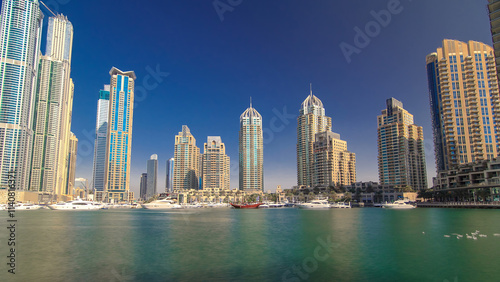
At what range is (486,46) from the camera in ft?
577

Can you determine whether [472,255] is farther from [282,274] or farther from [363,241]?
[282,274]

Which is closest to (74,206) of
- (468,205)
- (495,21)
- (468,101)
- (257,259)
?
(257,259)

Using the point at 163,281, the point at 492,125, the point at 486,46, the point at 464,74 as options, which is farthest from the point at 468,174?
the point at 163,281

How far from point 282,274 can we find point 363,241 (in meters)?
22.0

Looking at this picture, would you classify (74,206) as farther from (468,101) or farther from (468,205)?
(468,101)

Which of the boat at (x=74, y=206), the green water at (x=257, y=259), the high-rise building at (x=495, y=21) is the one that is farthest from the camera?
the boat at (x=74, y=206)

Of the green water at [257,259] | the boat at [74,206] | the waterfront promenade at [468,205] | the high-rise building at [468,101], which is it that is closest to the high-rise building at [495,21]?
the green water at [257,259]

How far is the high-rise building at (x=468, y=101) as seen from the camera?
163 m

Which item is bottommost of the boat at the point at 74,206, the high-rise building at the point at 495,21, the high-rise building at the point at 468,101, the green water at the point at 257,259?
the boat at the point at 74,206

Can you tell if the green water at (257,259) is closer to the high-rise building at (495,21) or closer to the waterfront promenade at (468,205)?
the high-rise building at (495,21)

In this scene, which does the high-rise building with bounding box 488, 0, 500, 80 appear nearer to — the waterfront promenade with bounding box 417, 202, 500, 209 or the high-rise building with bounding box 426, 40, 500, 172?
the waterfront promenade with bounding box 417, 202, 500, 209

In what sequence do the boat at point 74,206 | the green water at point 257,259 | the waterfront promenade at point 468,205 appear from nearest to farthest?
the green water at point 257,259
the waterfront promenade at point 468,205
the boat at point 74,206

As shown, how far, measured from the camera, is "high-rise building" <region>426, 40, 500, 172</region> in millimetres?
163000

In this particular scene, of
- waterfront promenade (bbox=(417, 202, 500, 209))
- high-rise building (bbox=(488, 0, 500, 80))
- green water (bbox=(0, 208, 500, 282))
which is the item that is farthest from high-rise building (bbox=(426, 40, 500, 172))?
high-rise building (bbox=(488, 0, 500, 80))
